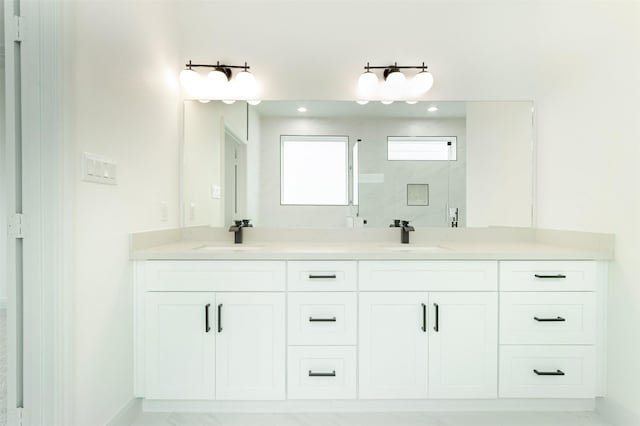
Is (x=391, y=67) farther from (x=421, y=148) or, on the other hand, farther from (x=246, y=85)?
(x=246, y=85)

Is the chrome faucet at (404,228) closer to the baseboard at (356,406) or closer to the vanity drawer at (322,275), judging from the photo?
the vanity drawer at (322,275)

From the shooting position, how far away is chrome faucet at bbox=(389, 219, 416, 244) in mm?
2256

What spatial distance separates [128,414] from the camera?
1.67 metres

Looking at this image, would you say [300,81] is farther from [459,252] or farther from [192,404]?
[192,404]

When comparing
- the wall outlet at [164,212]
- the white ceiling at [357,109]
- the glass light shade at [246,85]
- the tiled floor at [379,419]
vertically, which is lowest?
the tiled floor at [379,419]

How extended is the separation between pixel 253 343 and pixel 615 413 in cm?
183

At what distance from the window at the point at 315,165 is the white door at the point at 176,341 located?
93cm

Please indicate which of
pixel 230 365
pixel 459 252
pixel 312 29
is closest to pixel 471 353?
pixel 459 252

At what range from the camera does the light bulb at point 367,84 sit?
2197 mm

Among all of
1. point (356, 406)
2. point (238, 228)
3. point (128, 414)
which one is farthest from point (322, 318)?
point (128, 414)

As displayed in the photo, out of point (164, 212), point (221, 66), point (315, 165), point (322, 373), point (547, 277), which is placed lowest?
point (322, 373)

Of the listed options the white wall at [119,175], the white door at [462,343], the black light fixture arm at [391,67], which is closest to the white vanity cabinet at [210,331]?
the white wall at [119,175]

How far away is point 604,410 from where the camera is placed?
5.75 feet

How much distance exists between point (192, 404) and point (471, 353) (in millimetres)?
1471
